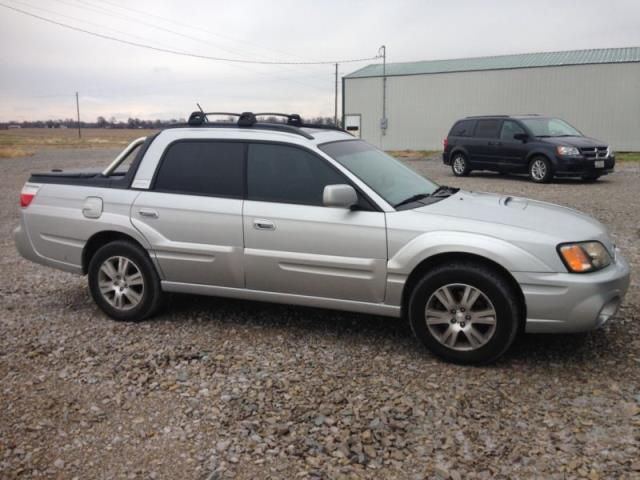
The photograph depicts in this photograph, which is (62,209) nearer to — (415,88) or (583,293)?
(583,293)

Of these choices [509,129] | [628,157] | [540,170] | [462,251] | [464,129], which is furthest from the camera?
[628,157]

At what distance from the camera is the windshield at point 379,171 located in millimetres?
4508

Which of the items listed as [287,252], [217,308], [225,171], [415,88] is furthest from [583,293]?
[415,88]

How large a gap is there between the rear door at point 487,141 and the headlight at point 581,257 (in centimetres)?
1332

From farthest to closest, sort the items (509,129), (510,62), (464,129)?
(510,62) < (464,129) < (509,129)

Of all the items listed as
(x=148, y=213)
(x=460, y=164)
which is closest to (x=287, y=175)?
(x=148, y=213)

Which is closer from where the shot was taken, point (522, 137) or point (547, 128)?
point (522, 137)

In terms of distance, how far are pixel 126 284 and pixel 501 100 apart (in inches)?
1197

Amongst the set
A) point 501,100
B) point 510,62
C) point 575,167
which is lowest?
point 575,167

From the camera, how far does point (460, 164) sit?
17875 mm

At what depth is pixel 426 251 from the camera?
13.4ft

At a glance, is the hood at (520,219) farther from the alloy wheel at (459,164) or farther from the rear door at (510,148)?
the alloy wheel at (459,164)

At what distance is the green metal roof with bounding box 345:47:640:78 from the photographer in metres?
29.9

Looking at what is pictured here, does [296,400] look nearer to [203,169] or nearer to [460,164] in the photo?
[203,169]
